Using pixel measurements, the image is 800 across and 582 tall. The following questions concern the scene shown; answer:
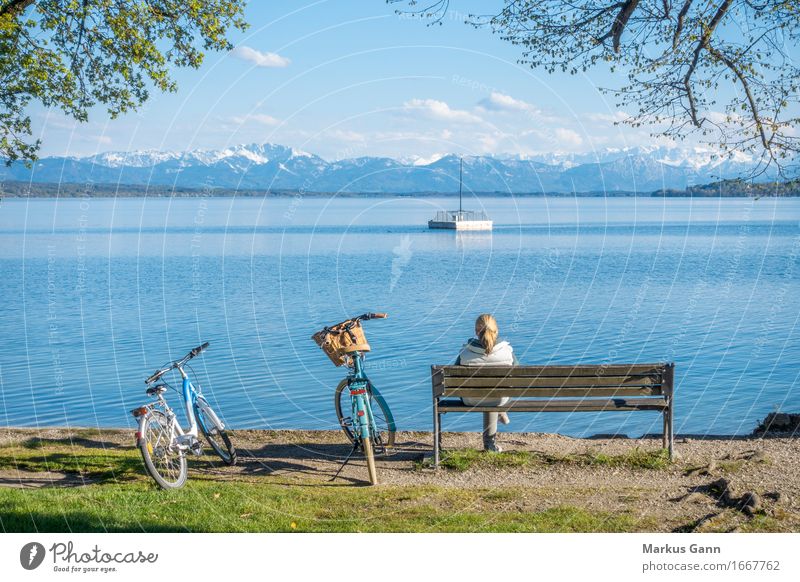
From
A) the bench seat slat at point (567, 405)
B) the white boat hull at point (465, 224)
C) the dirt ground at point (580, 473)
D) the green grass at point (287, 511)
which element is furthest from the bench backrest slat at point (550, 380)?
the white boat hull at point (465, 224)

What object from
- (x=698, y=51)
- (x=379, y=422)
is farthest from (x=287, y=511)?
(x=698, y=51)

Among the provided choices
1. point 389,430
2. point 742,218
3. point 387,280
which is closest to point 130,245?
point 387,280

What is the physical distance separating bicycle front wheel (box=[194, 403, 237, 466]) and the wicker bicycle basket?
1.47 m

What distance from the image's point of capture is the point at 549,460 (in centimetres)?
1047

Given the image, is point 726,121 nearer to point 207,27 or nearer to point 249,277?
point 207,27

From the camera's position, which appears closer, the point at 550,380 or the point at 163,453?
the point at 163,453

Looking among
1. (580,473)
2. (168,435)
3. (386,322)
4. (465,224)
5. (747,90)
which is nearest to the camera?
(168,435)

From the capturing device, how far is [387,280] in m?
53.0

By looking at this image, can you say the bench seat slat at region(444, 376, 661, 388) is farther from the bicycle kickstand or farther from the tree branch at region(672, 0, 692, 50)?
the tree branch at region(672, 0, 692, 50)

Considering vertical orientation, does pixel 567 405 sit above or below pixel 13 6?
below

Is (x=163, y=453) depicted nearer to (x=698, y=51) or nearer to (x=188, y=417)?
(x=188, y=417)
